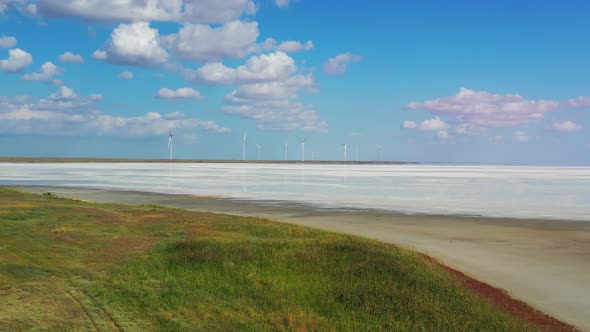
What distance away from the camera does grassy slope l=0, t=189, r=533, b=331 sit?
12.7 m

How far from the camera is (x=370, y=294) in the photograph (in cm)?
1513

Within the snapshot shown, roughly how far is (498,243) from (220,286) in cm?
1730

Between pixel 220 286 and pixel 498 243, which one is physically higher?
pixel 220 286

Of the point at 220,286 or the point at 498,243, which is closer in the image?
the point at 220,286

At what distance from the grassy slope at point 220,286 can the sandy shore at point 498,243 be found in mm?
2926

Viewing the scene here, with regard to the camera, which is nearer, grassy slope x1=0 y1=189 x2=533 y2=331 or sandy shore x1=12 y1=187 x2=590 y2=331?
grassy slope x1=0 y1=189 x2=533 y2=331

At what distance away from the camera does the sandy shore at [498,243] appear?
17.6 metres

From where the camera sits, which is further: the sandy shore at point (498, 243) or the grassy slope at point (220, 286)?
the sandy shore at point (498, 243)

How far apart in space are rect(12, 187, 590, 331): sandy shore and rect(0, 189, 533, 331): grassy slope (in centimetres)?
293

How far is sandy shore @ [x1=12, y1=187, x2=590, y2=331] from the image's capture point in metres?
17.6

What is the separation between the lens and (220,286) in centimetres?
1535

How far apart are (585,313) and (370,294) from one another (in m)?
6.30

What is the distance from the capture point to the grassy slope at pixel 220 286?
500 inches

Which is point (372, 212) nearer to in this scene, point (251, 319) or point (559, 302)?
point (559, 302)
